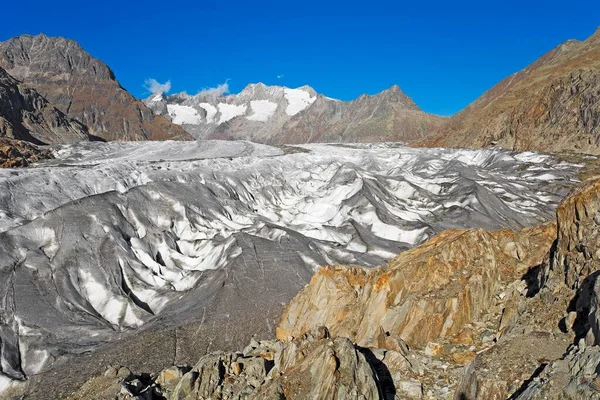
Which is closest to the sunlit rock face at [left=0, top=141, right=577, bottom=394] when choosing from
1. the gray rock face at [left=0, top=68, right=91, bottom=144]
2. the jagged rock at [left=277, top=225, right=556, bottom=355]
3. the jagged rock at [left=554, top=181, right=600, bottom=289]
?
the jagged rock at [left=277, top=225, right=556, bottom=355]

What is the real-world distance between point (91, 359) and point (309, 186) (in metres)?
33.6

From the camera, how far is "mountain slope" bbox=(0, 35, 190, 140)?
135 m

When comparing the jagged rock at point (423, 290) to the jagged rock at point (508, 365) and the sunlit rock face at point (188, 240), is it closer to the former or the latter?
the jagged rock at point (508, 365)

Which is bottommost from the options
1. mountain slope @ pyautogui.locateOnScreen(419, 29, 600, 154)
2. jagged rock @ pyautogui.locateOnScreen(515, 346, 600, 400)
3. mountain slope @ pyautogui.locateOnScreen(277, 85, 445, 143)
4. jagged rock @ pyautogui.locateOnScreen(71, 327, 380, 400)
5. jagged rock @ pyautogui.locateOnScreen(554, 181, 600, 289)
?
jagged rock @ pyautogui.locateOnScreen(71, 327, 380, 400)

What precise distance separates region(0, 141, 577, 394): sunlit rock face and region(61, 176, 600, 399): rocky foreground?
5098 millimetres

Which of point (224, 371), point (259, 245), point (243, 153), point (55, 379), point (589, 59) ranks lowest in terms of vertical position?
point (55, 379)

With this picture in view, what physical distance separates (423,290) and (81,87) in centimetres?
16034

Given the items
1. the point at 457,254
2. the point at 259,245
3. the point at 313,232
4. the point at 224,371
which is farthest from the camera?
the point at 313,232

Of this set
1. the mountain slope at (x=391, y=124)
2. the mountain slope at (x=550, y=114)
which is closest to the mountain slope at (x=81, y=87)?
the mountain slope at (x=391, y=124)

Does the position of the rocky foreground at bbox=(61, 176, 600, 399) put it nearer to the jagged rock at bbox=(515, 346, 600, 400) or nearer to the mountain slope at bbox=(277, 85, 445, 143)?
the jagged rock at bbox=(515, 346, 600, 400)

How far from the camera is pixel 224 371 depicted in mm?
9430

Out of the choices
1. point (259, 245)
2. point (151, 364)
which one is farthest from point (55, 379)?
point (259, 245)

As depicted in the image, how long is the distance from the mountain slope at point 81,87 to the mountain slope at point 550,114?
99.7 meters

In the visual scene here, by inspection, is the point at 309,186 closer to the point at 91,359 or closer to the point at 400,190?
the point at 400,190
